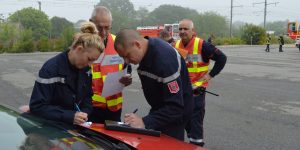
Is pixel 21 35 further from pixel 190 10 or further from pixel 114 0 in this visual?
pixel 190 10

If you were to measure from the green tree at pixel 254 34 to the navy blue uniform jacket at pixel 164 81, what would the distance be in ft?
161

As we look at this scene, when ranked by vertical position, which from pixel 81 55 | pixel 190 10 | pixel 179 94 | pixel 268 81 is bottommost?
pixel 268 81

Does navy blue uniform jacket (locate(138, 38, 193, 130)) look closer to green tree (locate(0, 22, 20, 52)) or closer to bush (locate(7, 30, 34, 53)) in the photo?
bush (locate(7, 30, 34, 53))

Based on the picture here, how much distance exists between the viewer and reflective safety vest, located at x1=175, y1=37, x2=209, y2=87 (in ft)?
15.0

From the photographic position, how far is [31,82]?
11719 millimetres

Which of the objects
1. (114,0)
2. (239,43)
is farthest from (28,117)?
(114,0)

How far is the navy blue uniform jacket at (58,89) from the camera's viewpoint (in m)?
2.61

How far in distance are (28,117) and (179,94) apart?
1001 mm

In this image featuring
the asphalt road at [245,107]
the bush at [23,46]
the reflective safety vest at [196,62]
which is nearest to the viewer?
the reflective safety vest at [196,62]

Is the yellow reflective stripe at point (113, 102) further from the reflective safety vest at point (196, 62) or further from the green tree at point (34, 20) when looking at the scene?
the green tree at point (34, 20)

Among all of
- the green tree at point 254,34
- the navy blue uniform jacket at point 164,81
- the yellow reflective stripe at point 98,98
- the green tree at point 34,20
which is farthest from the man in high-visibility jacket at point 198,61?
the green tree at point 34,20

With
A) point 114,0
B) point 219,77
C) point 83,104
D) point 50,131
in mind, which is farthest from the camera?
point 114,0

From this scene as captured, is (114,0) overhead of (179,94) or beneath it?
overhead

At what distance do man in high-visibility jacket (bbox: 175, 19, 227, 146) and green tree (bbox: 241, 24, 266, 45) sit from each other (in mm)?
46927
